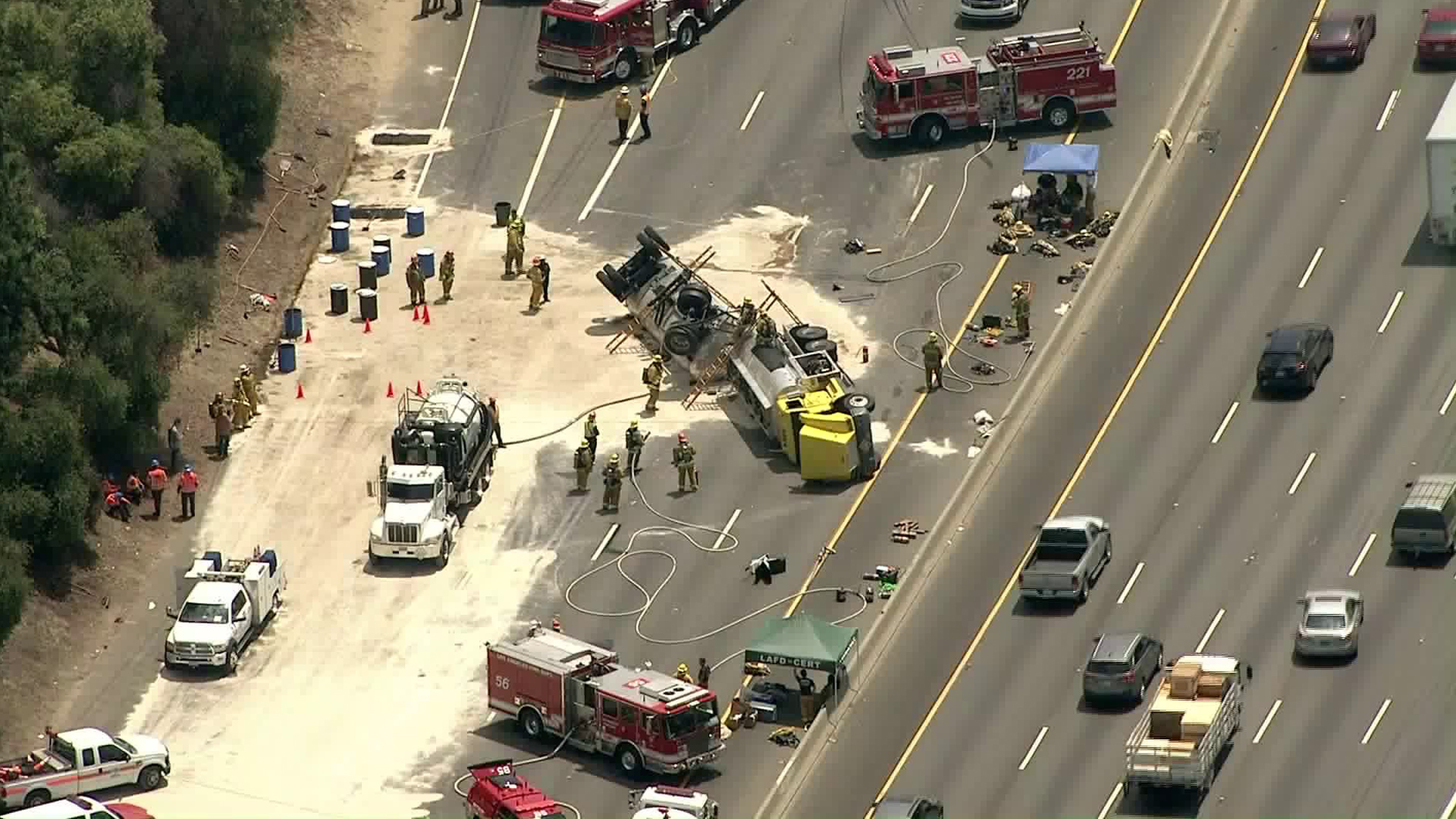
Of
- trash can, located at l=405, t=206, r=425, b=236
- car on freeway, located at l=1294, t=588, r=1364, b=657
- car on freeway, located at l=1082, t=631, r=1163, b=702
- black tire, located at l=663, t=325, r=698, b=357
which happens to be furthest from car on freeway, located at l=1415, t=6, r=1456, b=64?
car on freeway, located at l=1082, t=631, r=1163, b=702

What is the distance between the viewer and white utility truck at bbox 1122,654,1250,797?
90.4 m

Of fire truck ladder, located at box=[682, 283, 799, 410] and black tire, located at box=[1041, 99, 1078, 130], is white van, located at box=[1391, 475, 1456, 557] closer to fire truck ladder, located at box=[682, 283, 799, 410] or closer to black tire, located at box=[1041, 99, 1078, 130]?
fire truck ladder, located at box=[682, 283, 799, 410]

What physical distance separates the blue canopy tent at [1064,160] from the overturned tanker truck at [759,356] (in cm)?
975

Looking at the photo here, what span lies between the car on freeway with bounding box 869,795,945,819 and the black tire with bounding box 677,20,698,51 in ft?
153

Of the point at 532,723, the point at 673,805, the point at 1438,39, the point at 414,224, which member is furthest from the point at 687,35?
the point at 673,805

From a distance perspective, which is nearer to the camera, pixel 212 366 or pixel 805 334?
pixel 805 334

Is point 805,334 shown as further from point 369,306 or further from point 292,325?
point 292,325

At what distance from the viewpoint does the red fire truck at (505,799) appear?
90.9 m

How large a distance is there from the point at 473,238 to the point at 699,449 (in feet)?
52.9

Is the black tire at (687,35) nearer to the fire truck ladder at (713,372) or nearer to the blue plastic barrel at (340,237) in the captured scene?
the blue plastic barrel at (340,237)

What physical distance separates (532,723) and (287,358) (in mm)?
21769

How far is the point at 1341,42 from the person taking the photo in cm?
12525

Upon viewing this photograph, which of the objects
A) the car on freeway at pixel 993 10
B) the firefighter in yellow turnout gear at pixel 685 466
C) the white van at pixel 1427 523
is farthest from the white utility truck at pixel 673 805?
the car on freeway at pixel 993 10

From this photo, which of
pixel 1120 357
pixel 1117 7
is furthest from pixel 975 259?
pixel 1117 7
